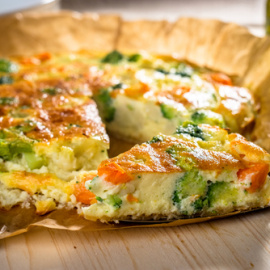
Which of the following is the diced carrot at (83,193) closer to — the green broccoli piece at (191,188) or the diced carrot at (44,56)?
the green broccoli piece at (191,188)

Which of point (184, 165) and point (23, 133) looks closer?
point (184, 165)

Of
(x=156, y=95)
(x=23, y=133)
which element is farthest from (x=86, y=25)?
(x=23, y=133)

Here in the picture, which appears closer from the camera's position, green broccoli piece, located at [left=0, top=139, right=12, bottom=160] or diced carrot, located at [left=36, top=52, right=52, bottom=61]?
green broccoli piece, located at [left=0, top=139, right=12, bottom=160]

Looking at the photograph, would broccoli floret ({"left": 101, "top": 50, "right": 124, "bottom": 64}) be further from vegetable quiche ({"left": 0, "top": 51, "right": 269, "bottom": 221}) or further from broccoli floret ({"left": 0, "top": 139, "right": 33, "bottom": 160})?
broccoli floret ({"left": 0, "top": 139, "right": 33, "bottom": 160})

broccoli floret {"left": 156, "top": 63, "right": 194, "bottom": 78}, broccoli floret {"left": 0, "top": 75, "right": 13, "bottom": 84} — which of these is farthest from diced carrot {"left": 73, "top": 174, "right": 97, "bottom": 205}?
broccoli floret {"left": 156, "top": 63, "right": 194, "bottom": 78}

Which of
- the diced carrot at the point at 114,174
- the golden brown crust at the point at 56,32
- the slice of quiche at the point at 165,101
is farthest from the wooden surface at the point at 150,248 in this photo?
the golden brown crust at the point at 56,32

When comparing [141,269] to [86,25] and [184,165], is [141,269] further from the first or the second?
[86,25]
